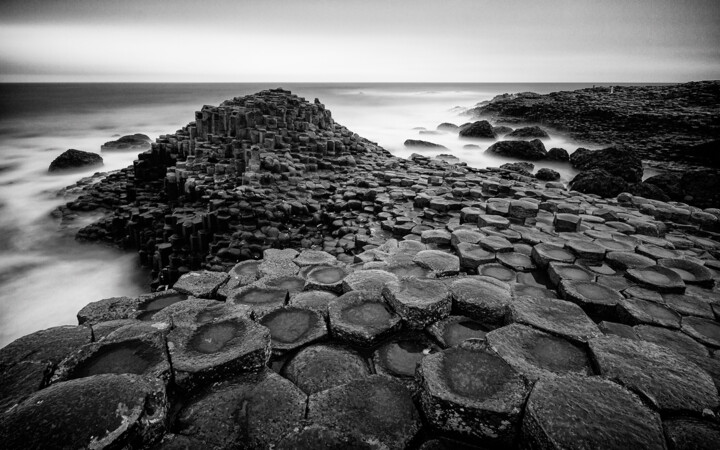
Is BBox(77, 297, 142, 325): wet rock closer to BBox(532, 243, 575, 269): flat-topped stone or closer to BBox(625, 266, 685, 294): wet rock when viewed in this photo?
BBox(532, 243, 575, 269): flat-topped stone

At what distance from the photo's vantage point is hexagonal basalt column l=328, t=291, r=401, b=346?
7.00 ft

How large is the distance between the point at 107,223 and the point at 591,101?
30.7 meters

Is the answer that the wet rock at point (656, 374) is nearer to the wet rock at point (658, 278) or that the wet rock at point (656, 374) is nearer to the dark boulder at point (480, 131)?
the wet rock at point (658, 278)

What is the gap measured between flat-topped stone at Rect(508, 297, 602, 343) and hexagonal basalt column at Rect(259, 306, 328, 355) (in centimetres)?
136

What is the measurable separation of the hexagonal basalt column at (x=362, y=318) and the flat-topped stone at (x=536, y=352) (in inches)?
25.9

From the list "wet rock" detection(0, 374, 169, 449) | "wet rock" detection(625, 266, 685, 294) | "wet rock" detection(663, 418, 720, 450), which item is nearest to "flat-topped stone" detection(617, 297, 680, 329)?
"wet rock" detection(625, 266, 685, 294)

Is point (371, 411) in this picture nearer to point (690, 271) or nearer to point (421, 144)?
point (690, 271)

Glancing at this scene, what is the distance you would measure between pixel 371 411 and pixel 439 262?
70.9 inches

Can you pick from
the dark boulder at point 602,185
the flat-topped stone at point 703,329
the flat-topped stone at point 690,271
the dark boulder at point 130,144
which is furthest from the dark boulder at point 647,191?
the dark boulder at point 130,144

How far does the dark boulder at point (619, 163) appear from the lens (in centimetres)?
970

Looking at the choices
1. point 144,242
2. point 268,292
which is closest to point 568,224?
point 268,292

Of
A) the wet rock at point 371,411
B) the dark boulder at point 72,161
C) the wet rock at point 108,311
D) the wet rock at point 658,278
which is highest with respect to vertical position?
the wet rock at point 658,278

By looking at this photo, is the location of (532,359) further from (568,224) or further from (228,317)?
(568,224)

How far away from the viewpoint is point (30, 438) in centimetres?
130
